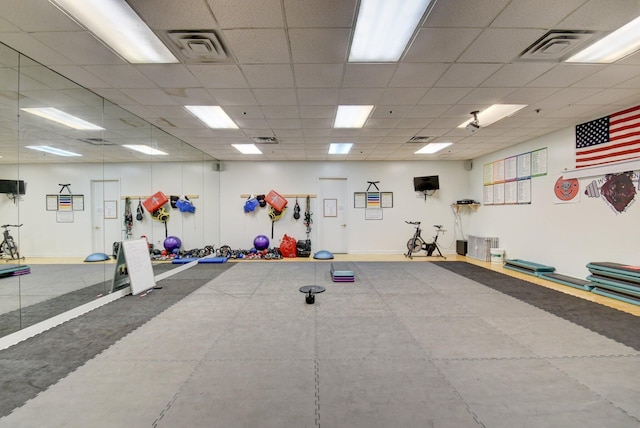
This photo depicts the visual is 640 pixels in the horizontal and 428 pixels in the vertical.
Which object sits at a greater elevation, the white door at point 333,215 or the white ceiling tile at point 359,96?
the white ceiling tile at point 359,96

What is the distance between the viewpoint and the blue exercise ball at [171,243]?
20.7 feet

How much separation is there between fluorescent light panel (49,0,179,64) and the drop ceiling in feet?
0.34

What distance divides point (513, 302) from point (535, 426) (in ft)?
8.65

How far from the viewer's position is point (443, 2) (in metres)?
2.05

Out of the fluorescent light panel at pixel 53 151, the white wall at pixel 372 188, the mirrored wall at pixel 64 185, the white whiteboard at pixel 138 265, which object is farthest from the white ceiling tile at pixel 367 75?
the white wall at pixel 372 188

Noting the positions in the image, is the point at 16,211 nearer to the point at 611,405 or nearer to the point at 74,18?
the point at 74,18

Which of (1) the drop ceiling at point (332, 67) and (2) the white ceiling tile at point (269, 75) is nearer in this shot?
(1) the drop ceiling at point (332, 67)

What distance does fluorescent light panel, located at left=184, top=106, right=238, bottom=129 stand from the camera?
4.16 metres

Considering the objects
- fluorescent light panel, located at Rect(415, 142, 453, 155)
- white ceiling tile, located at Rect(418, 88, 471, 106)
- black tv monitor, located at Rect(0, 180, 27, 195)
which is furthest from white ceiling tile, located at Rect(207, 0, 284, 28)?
fluorescent light panel, located at Rect(415, 142, 453, 155)

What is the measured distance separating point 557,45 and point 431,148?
165 inches

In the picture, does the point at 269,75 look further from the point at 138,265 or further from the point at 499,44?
the point at 138,265

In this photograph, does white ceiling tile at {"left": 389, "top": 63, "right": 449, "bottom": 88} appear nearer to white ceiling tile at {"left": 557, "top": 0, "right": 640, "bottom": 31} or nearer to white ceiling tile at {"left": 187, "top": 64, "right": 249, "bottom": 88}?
white ceiling tile at {"left": 557, "top": 0, "right": 640, "bottom": 31}

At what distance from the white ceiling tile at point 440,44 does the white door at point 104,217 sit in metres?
4.96

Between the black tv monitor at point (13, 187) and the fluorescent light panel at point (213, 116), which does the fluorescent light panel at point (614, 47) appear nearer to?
the fluorescent light panel at point (213, 116)
